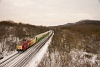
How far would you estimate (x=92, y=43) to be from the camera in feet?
53.3

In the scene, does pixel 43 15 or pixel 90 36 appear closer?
pixel 43 15

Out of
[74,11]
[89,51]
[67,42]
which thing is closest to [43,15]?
[74,11]

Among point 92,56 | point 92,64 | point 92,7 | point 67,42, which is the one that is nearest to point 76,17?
point 92,7

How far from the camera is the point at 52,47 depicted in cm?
1550

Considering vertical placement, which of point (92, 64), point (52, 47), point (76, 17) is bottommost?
point (92, 64)

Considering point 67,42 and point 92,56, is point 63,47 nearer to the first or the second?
point 67,42

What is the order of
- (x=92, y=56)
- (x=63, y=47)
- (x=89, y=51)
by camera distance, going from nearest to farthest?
(x=92, y=56) < (x=89, y=51) < (x=63, y=47)

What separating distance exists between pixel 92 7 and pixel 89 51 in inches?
173

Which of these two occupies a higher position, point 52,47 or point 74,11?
point 74,11

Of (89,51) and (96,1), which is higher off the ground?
(96,1)

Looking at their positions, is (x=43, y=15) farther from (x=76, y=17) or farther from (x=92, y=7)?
(x=92, y=7)

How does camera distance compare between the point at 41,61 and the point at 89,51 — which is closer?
the point at 41,61

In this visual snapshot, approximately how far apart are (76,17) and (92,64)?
5.53 m

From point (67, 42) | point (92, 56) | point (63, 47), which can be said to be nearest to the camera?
point (92, 56)
